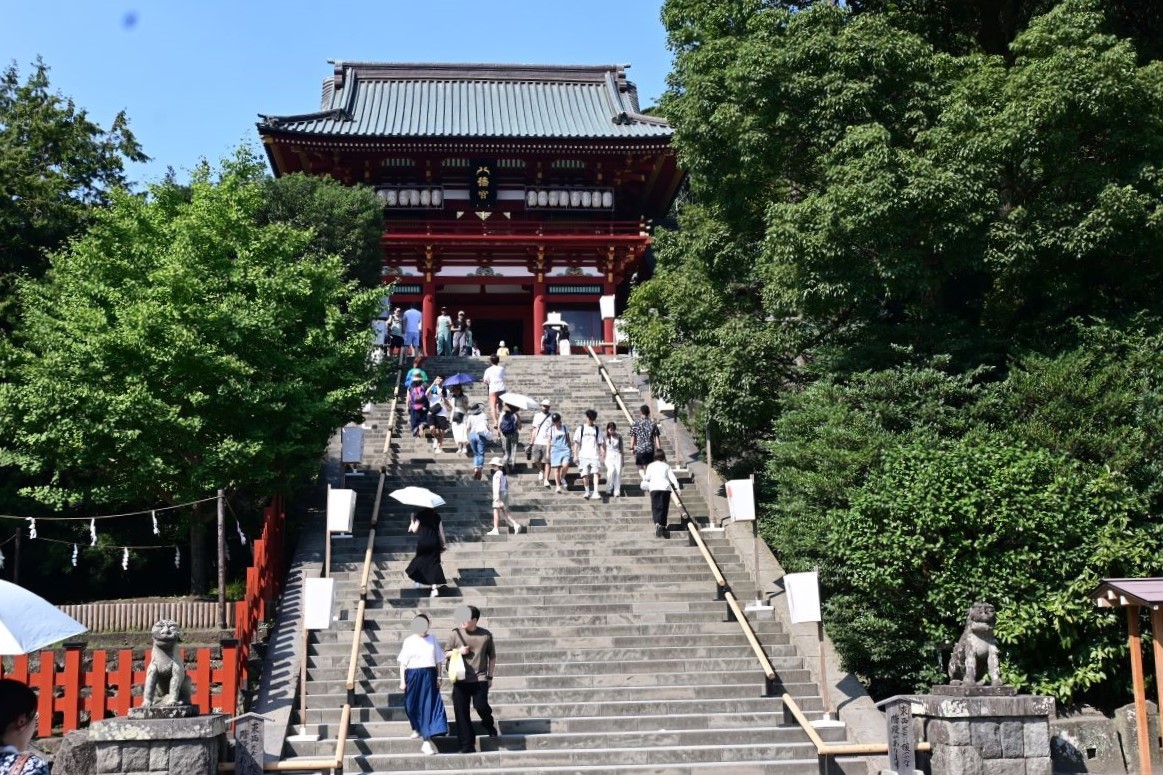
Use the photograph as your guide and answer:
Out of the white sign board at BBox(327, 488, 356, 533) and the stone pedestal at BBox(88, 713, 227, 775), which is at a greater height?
the white sign board at BBox(327, 488, 356, 533)

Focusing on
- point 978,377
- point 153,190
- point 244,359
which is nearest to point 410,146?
point 153,190

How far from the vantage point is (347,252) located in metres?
25.1

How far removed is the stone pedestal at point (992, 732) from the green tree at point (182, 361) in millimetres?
9380

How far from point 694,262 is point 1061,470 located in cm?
801

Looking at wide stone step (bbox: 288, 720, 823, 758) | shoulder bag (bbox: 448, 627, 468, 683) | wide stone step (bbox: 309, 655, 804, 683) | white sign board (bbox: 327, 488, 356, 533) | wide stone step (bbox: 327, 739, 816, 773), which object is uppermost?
white sign board (bbox: 327, 488, 356, 533)

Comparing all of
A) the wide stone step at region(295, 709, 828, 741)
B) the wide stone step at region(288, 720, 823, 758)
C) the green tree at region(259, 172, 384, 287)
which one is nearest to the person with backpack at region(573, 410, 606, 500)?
the wide stone step at region(295, 709, 828, 741)

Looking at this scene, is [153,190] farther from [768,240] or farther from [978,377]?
[978,377]

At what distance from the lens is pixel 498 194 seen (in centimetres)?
3272

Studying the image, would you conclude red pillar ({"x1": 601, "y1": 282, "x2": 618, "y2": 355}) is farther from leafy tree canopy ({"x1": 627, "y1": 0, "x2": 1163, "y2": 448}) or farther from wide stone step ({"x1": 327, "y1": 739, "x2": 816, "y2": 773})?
wide stone step ({"x1": 327, "y1": 739, "x2": 816, "y2": 773})

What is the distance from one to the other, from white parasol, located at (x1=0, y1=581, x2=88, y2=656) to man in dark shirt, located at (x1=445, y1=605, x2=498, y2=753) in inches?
209

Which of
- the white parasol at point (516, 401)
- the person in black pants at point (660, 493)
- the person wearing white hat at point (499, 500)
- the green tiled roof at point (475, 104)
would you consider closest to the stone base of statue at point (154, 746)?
the person wearing white hat at point (499, 500)

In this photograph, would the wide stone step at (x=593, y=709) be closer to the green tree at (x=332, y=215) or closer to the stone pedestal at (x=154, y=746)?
the stone pedestal at (x=154, y=746)

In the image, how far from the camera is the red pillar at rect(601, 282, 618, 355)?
30.5 m

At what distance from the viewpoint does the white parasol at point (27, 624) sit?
5.59 metres
